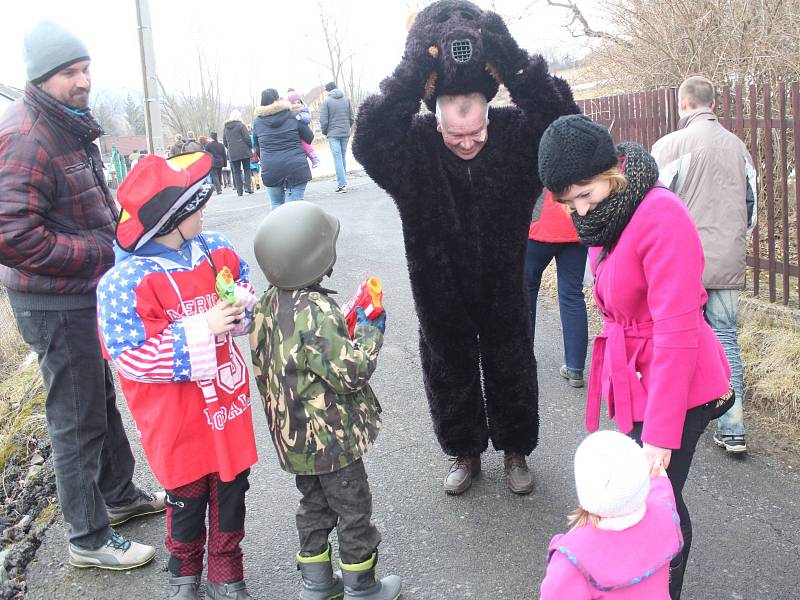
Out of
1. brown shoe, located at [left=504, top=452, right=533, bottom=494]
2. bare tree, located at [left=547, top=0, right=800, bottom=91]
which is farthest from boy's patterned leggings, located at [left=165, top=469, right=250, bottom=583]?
bare tree, located at [left=547, top=0, right=800, bottom=91]

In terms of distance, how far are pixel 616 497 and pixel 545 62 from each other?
1.99 m

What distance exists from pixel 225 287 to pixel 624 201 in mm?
1461

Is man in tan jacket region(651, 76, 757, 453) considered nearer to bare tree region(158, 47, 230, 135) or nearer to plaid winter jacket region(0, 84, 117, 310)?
Result: plaid winter jacket region(0, 84, 117, 310)

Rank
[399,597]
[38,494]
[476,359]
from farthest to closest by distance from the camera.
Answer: [38,494]
[476,359]
[399,597]

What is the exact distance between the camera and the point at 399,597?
9.43ft

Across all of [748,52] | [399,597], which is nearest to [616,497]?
[399,597]

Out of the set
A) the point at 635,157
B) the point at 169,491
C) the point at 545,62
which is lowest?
the point at 169,491

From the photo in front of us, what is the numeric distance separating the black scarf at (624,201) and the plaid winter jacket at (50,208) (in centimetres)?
209

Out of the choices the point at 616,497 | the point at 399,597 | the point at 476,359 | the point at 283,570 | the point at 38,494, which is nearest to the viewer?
the point at 616,497

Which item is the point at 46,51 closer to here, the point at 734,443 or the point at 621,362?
the point at 621,362

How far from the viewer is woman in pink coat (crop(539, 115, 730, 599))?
207 cm

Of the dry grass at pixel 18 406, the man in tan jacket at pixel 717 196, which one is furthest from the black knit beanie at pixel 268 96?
the man in tan jacket at pixel 717 196

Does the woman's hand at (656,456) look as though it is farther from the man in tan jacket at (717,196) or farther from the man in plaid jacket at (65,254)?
the man in plaid jacket at (65,254)

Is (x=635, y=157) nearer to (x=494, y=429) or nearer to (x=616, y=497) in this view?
(x=616, y=497)
